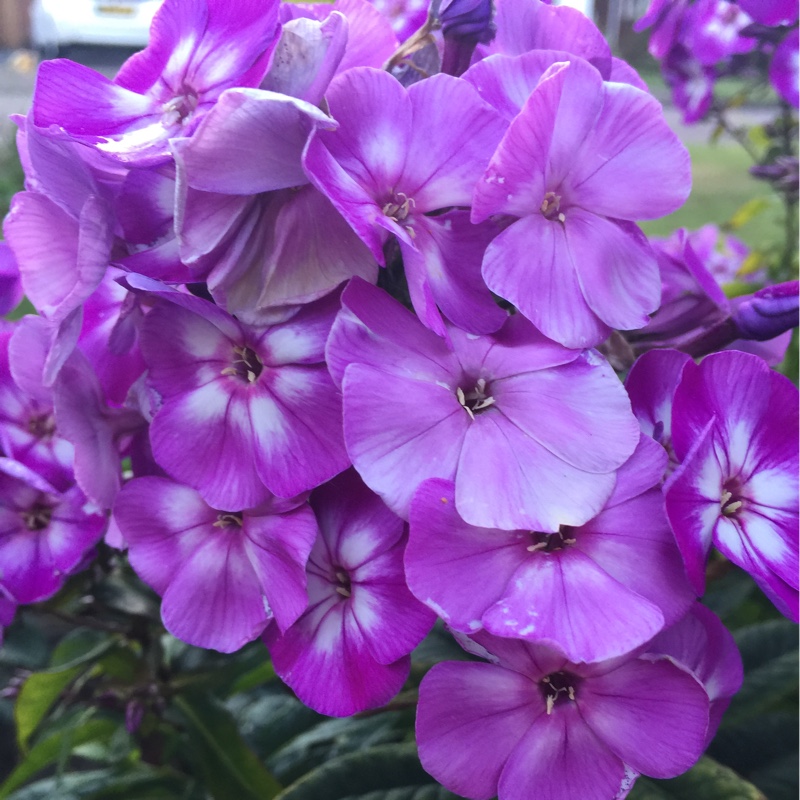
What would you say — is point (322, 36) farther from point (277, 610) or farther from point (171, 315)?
point (277, 610)

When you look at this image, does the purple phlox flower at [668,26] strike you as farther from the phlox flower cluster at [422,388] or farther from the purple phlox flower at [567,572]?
the purple phlox flower at [567,572]

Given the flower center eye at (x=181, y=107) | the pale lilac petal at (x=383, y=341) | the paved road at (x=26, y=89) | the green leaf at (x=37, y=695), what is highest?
the flower center eye at (x=181, y=107)

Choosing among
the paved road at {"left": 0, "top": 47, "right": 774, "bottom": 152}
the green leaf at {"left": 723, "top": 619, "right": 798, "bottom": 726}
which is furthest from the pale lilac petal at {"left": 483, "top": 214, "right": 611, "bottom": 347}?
the paved road at {"left": 0, "top": 47, "right": 774, "bottom": 152}

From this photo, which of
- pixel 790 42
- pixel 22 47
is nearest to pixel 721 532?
pixel 790 42

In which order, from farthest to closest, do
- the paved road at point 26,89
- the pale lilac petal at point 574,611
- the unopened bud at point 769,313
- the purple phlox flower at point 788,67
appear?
Result: 1. the paved road at point 26,89
2. the purple phlox flower at point 788,67
3. the unopened bud at point 769,313
4. the pale lilac petal at point 574,611

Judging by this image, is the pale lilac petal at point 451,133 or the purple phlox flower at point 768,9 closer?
the pale lilac petal at point 451,133

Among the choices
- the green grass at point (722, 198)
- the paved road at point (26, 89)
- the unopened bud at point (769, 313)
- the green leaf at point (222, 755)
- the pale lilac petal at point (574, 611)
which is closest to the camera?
the pale lilac petal at point (574, 611)

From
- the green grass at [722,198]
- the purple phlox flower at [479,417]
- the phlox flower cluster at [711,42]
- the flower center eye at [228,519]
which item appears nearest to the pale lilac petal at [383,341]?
the purple phlox flower at [479,417]
